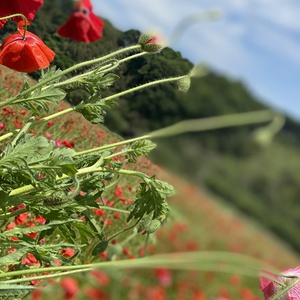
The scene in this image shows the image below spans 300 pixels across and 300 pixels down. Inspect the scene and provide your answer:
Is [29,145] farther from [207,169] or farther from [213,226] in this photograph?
[207,169]

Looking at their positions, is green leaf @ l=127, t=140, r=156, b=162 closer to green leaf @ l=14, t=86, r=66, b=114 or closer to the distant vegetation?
green leaf @ l=14, t=86, r=66, b=114

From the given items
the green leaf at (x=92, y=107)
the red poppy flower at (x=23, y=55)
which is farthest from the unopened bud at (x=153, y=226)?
the red poppy flower at (x=23, y=55)

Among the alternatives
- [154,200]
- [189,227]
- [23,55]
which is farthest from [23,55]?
[189,227]

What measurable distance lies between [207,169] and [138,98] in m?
35.7

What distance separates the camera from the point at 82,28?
203 cm

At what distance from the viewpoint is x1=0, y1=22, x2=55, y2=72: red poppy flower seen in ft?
4.79

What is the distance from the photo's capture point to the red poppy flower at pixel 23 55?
57.5 inches

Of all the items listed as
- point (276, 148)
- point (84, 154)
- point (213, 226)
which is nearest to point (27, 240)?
point (84, 154)

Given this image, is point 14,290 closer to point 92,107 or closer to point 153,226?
point 153,226

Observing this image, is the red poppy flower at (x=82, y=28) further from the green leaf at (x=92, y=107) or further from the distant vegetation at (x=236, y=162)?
the distant vegetation at (x=236, y=162)

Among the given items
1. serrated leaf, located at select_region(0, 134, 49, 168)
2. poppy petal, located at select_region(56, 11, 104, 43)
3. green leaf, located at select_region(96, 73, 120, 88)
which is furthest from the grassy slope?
serrated leaf, located at select_region(0, 134, 49, 168)

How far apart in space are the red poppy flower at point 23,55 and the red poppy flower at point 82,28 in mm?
515

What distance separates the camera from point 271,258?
866 centimetres

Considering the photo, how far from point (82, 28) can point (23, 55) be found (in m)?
0.60
